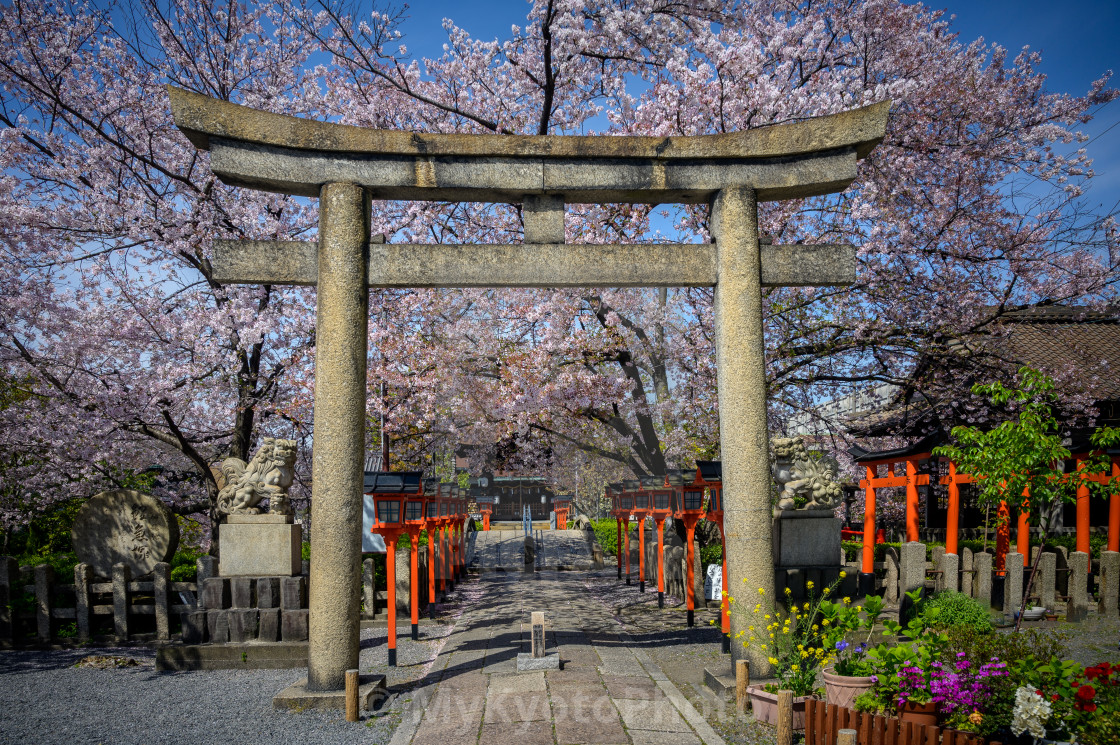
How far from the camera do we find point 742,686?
18.8 ft

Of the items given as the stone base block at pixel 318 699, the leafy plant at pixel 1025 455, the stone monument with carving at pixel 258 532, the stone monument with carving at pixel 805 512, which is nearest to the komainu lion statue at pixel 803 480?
the stone monument with carving at pixel 805 512

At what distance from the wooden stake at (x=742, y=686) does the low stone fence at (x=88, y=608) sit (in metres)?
7.28

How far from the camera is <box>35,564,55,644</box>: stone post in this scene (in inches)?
357

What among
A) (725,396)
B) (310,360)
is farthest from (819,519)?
(310,360)

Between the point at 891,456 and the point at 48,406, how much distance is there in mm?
13688

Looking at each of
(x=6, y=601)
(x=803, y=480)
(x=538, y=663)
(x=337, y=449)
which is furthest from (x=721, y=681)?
(x=6, y=601)

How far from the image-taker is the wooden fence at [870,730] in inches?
152

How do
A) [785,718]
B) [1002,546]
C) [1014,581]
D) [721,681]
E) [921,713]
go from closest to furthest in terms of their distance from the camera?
→ [921,713] → [785,718] → [721,681] → [1014,581] → [1002,546]

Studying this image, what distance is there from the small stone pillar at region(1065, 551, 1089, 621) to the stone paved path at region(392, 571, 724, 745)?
6100mm

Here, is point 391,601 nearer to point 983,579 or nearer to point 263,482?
point 263,482

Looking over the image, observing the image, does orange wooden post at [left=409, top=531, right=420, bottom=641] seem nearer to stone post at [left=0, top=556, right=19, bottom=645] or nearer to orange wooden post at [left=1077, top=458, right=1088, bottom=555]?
stone post at [left=0, top=556, right=19, bottom=645]

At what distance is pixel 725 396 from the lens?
251 inches

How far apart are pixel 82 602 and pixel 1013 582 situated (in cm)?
1271

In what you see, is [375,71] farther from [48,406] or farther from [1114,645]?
[1114,645]
